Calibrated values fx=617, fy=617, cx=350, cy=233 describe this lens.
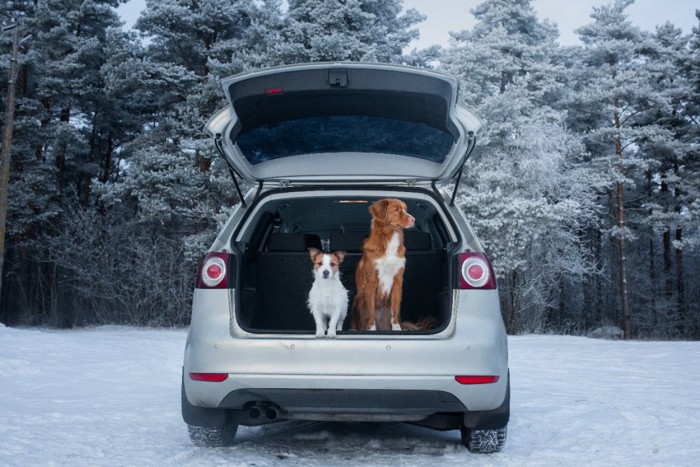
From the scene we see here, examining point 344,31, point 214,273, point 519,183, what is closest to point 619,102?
point 519,183

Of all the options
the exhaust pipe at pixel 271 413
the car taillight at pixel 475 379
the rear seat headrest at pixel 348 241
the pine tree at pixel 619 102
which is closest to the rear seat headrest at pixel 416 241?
the rear seat headrest at pixel 348 241

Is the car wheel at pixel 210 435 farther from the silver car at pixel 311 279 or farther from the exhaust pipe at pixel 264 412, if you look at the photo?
the exhaust pipe at pixel 264 412

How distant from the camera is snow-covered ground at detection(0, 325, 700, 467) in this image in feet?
13.4

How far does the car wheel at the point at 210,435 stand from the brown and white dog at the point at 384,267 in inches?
50.9

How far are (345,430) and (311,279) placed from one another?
4.27 ft

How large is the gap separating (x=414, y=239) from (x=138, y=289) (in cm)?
Result: 2004

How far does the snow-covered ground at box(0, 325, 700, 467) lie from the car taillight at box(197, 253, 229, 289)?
1.12 meters

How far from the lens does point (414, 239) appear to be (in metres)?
5.42

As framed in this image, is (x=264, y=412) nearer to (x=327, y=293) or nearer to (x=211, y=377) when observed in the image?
(x=211, y=377)

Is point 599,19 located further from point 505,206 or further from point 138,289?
point 138,289

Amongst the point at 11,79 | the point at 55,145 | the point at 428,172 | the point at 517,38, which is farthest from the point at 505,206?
the point at 55,145

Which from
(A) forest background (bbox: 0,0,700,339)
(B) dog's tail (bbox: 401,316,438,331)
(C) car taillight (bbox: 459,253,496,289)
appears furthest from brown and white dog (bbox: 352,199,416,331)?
(A) forest background (bbox: 0,0,700,339)

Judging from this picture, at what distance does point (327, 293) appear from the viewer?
4.43 m

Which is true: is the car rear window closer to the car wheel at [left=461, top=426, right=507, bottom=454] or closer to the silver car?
the silver car
